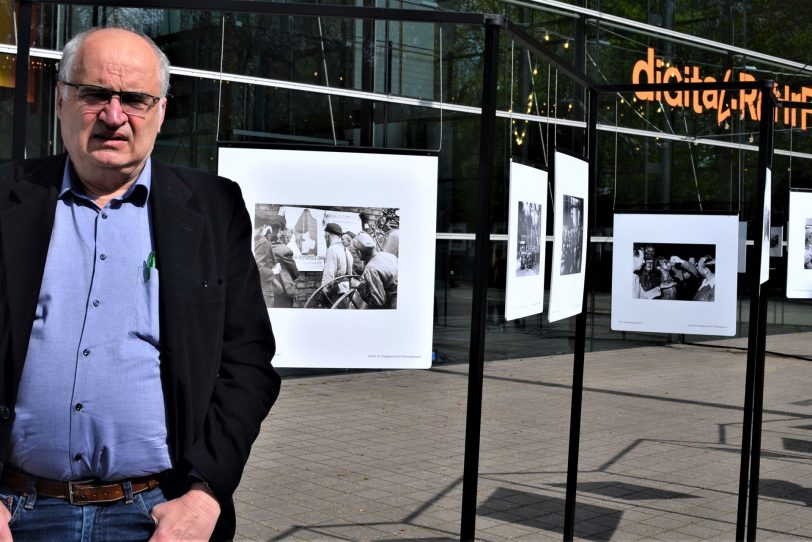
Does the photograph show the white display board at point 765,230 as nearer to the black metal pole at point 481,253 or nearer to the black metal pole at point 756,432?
the black metal pole at point 756,432

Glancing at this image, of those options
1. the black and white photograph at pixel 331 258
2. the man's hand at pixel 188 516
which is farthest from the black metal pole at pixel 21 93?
the man's hand at pixel 188 516

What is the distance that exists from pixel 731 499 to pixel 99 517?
550 centimetres

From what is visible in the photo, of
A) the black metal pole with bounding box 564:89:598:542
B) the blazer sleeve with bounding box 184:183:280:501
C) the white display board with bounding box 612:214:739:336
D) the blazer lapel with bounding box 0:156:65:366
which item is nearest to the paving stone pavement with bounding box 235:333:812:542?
the black metal pole with bounding box 564:89:598:542

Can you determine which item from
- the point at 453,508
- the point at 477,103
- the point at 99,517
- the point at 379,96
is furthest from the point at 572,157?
the point at 477,103

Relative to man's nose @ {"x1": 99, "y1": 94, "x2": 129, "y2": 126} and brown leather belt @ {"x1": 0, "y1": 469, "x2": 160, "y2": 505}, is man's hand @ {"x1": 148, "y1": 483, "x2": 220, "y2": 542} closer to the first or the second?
brown leather belt @ {"x1": 0, "y1": 469, "x2": 160, "y2": 505}

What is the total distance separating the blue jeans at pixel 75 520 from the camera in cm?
223

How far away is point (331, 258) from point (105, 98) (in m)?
1.58

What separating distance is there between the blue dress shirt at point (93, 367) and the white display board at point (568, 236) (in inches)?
99.2

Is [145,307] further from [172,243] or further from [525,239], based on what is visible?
[525,239]

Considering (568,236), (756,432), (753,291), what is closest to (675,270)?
(753,291)

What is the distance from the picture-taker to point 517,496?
6840 millimetres

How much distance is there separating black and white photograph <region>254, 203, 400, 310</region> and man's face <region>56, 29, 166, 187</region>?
1.37 m

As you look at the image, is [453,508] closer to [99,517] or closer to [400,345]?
[400,345]

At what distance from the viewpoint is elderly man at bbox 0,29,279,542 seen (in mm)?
2213
